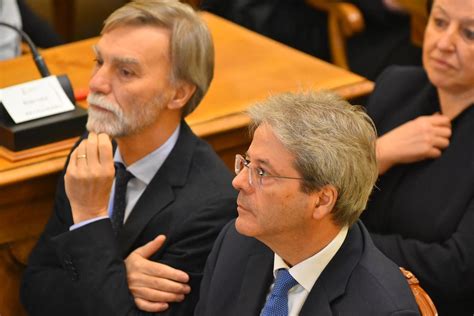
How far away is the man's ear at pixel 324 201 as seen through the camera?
6.79 ft

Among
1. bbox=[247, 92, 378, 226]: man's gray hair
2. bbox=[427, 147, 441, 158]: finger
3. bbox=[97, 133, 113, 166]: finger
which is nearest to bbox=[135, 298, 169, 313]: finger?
bbox=[97, 133, 113, 166]: finger

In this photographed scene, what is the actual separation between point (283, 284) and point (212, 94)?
3.93ft

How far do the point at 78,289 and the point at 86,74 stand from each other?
103 centimetres

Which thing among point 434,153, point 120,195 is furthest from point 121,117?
point 434,153

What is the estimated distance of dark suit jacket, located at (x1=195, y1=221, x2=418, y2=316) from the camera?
80.6 inches

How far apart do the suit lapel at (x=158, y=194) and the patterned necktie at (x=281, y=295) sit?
1.71ft

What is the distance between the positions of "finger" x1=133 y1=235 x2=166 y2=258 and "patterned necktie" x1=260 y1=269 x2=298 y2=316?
0.45 m

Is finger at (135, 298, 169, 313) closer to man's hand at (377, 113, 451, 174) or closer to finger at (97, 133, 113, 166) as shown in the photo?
finger at (97, 133, 113, 166)

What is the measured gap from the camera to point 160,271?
8.03 feet

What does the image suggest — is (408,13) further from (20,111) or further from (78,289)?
(78,289)

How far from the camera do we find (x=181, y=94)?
2.70m

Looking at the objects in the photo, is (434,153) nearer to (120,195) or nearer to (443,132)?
(443,132)

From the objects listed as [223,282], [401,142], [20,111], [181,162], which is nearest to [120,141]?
[181,162]

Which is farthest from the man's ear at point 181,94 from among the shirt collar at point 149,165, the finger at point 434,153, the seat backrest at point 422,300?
the seat backrest at point 422,300
